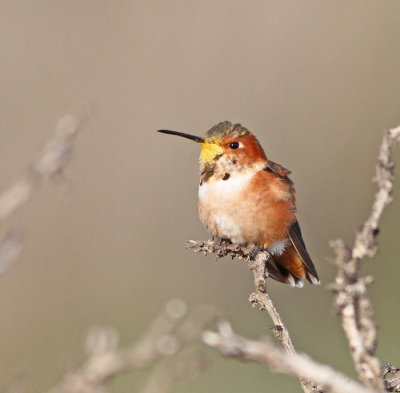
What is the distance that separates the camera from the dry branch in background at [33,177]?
61.9 inches

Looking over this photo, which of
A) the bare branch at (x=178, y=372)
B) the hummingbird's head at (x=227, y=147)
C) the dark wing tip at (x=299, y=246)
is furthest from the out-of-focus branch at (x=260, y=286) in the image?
the hummingbird's head at (x=227, y=147)

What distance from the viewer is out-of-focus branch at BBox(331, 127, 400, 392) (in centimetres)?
126

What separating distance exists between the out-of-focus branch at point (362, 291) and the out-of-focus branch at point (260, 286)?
32.9 inches

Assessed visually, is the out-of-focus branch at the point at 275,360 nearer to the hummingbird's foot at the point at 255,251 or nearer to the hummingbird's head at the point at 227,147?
the hummingbird's foot at the point at 255,251

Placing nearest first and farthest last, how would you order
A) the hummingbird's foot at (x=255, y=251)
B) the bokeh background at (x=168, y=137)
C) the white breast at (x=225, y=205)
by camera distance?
the hummingbird's foot at (x=255, y=251) < the white breast at (x=225, y=205) < the bokeh background at (x=168, y=137)

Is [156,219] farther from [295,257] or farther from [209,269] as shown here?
[295,257]

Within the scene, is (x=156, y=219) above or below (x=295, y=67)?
below

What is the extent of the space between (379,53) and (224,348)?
9.87 m

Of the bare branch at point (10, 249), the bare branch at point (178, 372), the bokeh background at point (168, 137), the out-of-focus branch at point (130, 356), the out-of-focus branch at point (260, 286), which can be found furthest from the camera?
the bokeh background at point (168, 137)

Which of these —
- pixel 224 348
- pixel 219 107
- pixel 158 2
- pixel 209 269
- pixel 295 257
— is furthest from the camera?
pixel 158 2

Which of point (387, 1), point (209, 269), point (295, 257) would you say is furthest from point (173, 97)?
point (295, 257)

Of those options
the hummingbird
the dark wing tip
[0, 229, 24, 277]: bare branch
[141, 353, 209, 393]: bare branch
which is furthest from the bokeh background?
[0, 229, 24, 277]: bare branch

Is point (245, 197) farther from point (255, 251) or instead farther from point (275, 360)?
point (275, 360)

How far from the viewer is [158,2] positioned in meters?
10.9
